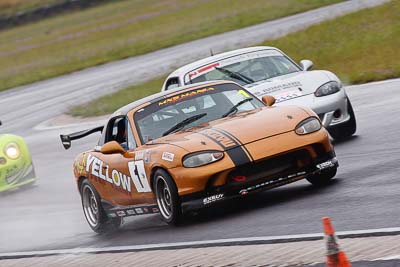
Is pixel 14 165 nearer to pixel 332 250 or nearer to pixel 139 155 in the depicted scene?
pixel 139 155

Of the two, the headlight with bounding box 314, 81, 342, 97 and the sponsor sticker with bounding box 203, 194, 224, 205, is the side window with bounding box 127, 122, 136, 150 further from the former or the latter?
the headlight with bounding box 314, 81, 342, 97

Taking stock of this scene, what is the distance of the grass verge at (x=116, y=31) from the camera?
36250 mm

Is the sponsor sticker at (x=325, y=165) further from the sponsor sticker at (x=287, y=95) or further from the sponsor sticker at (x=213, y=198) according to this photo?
the sponsor sticker at (x=287, y=95)

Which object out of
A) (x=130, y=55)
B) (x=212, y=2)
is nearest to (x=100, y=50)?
(x=130, y=55)

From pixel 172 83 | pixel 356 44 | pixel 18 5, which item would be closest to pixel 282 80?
pixel 172 83

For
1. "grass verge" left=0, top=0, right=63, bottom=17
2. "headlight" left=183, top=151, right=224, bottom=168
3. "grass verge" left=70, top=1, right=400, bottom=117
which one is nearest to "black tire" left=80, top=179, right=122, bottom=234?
"headlight" left=183, top=151, right=224, bottom=168

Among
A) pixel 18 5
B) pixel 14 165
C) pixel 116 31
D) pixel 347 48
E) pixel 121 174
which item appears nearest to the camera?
pixel 121 174

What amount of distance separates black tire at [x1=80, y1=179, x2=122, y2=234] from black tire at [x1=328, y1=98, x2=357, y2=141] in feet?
10.1

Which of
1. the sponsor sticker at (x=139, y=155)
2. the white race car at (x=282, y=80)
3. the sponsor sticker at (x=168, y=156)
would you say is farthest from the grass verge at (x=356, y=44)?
the sponsor sticker at (x=168, y=156)

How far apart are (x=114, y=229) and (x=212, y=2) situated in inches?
1456

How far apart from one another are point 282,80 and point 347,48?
10667 mm

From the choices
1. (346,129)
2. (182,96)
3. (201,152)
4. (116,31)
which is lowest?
(346,129)

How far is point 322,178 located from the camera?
9664 mm

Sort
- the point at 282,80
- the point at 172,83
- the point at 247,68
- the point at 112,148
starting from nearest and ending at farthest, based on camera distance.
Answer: the point at 112,148 → the point at 282,80 → the point at 247,68 → the point at 172,83
